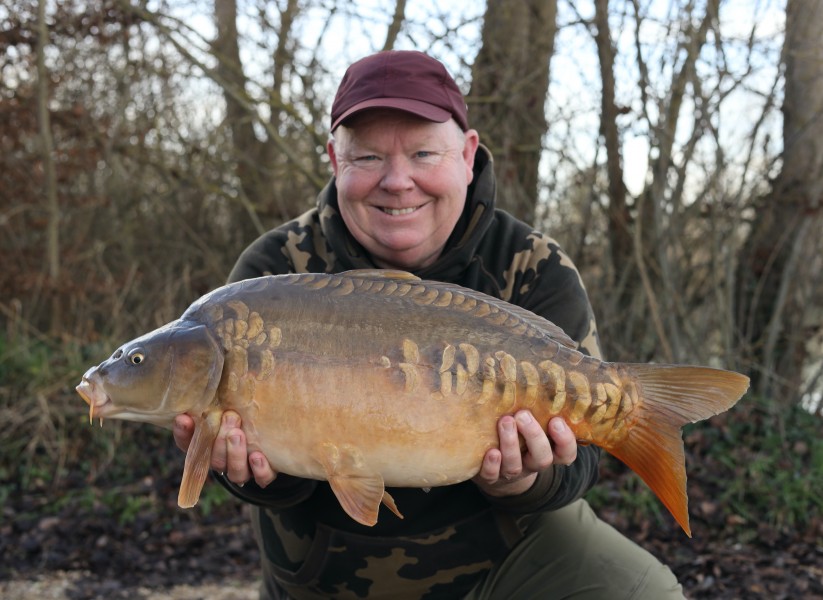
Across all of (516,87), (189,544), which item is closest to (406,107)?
(189,544)

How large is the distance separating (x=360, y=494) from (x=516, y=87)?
3.46 metres

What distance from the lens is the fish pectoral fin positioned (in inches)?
63.5

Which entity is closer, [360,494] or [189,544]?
[360,494]

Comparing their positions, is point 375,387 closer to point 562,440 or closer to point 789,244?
point 562,440

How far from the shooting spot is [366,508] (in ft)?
5.32

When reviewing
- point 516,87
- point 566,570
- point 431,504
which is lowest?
point 566,570

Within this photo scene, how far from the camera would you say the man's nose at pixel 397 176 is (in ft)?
6.73

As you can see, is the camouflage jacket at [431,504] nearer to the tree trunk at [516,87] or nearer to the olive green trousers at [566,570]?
the olive green trousers at [566,570]

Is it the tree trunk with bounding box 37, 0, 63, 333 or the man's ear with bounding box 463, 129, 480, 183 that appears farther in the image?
the tree trunk with bounding box 37, 0, 63, 333

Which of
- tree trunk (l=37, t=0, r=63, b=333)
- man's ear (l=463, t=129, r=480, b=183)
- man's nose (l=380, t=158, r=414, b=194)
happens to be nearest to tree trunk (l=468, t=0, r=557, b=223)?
tree trunk (l=37, t=0, r=63, b=333)

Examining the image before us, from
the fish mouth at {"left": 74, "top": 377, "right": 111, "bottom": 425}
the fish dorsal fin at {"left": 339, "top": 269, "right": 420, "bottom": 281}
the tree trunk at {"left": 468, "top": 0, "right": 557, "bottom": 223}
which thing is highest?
the tree trunk at {"left": 468, "top": 0, "right": 557, "bottom": 223}

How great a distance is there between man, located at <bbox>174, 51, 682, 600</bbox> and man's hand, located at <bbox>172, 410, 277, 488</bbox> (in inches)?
9.8

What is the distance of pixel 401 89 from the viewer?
2.04m

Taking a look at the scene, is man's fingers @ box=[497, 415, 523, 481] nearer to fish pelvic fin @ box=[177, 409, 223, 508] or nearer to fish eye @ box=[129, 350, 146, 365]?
fish pelvic fin @ box=[177, 409, 223, 508]
